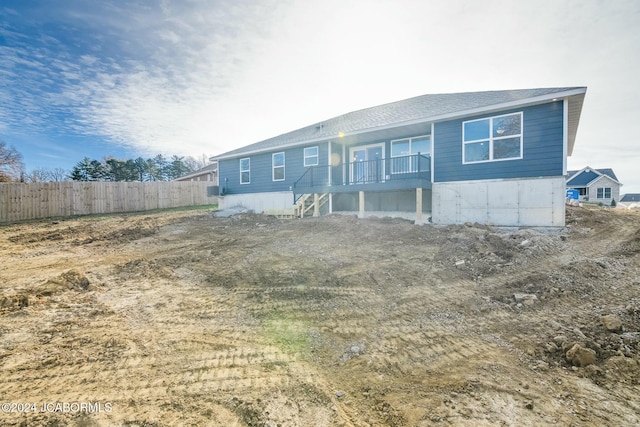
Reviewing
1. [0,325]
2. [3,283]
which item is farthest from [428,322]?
[3,283]

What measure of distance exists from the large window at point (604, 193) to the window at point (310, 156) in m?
44.4

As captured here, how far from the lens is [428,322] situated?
402cm

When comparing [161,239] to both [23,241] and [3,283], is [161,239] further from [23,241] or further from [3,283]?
[23,241]

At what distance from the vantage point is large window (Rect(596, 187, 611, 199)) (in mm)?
38625

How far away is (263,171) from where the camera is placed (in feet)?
56.7

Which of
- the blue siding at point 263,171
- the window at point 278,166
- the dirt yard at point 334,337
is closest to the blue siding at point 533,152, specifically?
the dirt yard at point 334,337

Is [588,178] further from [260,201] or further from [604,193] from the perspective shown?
[260,201]

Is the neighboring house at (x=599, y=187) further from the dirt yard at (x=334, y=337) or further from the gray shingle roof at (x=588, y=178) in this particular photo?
the dirt yard at (x=334, y=337)

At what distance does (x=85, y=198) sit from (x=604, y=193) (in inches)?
2266

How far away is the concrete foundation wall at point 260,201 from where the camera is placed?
16.1 meters

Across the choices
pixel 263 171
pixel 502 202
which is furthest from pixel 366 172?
pixel 263 171

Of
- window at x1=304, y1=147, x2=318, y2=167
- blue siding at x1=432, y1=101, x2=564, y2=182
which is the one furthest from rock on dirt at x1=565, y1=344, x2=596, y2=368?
window at x1=304, y1=147, x2=318, y2=167

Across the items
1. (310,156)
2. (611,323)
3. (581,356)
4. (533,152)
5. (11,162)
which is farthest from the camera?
(11,162)

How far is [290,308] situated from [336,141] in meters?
11.2
